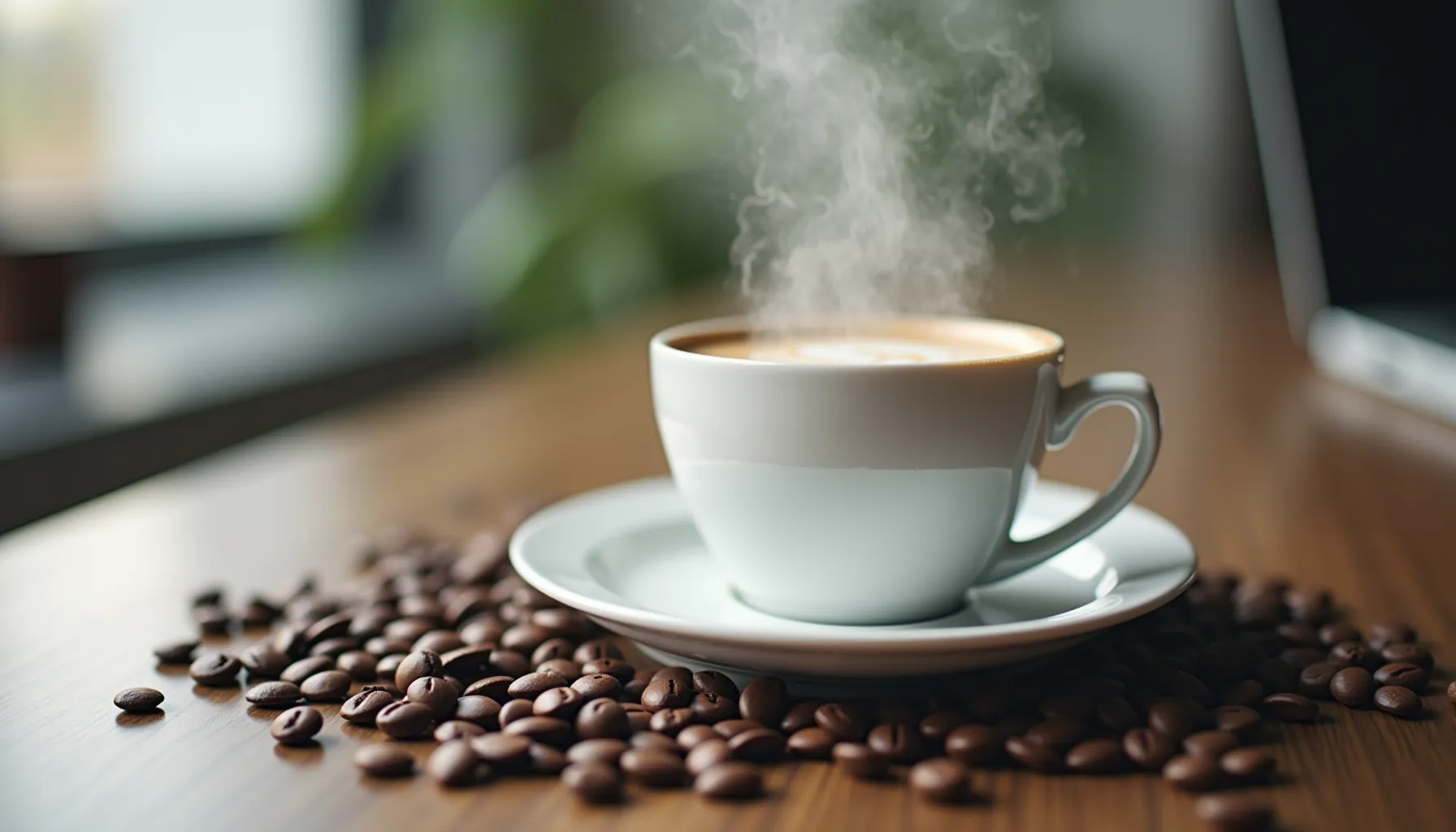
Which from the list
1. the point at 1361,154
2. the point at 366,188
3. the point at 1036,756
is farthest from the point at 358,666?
the point at 366,188

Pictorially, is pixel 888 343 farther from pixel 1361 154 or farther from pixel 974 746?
pixel 1361 154

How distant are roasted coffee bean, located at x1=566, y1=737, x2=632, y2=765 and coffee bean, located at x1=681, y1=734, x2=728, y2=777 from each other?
0.03 m

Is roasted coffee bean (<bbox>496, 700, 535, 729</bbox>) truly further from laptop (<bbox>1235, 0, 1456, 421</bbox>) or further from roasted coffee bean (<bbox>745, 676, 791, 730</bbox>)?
laptop (<bbox>1235, 0, 1456, 421</bbox>)

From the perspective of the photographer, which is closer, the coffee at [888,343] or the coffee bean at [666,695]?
the coffee bean at [666,695]

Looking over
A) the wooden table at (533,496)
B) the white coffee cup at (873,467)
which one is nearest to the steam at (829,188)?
the white coffee cup at (873,467)

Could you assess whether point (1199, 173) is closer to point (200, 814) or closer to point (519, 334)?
point (519, 334)

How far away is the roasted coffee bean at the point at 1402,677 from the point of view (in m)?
0.64

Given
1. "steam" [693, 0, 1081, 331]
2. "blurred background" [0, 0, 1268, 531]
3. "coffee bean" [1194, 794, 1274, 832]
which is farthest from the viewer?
"blurred background" [0, 0, 1268, 531]

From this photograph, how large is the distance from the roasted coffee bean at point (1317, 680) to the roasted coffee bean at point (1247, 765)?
0.11 meters

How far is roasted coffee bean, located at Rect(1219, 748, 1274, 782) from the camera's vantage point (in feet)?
1.75

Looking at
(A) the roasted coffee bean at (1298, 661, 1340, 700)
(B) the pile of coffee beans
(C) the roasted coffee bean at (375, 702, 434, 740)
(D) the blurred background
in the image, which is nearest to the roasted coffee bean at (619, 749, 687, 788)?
(B) the pile of coffee beans

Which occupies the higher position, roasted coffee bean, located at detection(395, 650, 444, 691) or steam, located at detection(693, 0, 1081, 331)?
steam, located at detection(693, 0, 1081, 331)

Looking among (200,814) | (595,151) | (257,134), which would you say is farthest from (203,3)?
(200,814)

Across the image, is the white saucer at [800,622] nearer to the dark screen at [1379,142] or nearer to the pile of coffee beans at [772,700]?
the pile of coffee beans at [772,700]
